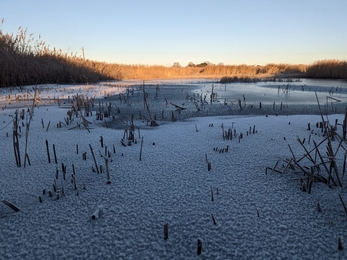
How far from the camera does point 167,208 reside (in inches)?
41.3

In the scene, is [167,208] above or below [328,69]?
below

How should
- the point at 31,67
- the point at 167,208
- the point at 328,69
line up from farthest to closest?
1. the point at 328,69
2. the point at 31,67
3. the point at 167,208

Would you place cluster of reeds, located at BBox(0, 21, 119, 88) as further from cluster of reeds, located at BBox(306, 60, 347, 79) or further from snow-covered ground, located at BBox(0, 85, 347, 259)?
cluster of reeds, located at BBox(306, 60, 347, 79)

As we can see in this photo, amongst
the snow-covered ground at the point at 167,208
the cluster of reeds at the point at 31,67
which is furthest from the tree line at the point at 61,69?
the snow-covered ground at the point at 167,208

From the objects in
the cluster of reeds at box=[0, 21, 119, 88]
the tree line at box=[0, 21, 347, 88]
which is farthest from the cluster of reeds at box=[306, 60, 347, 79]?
the cluster of reeds at box=[0, 21, 119, 88]

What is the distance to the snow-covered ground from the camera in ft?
2.70

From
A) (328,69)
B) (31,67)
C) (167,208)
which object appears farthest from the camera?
(328,69)

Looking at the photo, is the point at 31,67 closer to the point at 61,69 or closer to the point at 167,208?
the point at 61,69

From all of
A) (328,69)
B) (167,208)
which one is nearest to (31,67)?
(167,208)

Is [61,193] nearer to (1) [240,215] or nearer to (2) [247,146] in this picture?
(1) [240,215]

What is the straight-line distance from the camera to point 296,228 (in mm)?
912

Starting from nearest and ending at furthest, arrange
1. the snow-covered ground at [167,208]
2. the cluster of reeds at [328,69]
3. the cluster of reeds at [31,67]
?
the snow-covered ground at [167,208], the cluster of reeds at [31,67], the cluster of reeds at [328,69]

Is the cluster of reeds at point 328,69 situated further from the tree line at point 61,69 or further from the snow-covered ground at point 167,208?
the snow-covered ground at point 167,208

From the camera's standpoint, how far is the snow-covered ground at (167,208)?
2.70 feet
